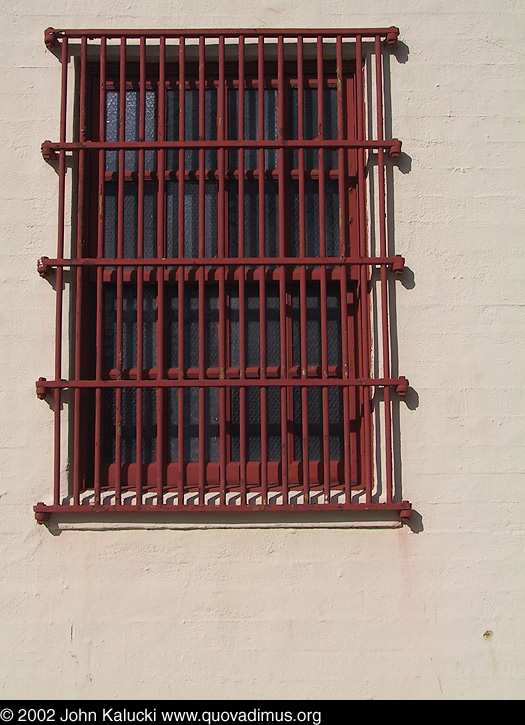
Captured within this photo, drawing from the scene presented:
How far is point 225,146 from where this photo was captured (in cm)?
331

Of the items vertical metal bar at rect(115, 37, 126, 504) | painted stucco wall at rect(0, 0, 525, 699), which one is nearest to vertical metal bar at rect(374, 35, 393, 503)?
painted stucco wall at rect(0, 0, 525, 699)

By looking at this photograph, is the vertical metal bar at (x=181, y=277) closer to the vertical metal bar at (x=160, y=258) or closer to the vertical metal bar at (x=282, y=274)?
the vertical metal bar at (x=160, y=258)

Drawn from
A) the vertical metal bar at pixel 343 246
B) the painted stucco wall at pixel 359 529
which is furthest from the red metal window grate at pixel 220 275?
the painted stucco wall at pixel 359 529

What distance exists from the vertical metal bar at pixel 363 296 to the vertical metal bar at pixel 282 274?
38cm

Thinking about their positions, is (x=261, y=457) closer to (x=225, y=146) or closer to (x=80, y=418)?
(x=80, y=418)

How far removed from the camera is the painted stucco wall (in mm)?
3074

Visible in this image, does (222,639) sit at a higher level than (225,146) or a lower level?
lower

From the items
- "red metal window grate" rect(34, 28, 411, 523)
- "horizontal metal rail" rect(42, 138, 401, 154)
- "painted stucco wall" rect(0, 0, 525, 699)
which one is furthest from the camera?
"horizontal metal rail" rect(42, 138, 401, 154)

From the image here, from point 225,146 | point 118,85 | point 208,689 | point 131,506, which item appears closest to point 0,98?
point 118,85

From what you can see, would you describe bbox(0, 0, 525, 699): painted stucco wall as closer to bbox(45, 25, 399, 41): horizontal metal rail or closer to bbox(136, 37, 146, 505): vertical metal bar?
bbox(45, 25, 399, 41): horizontal metal rail

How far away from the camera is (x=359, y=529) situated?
10.4 ft

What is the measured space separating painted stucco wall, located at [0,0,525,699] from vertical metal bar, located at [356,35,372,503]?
0.55 ft

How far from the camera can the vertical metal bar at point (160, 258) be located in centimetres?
316

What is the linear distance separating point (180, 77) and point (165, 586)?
246cm
